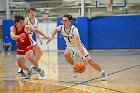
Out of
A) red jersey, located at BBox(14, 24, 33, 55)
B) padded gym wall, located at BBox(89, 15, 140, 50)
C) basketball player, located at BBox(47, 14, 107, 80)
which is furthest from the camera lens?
padded gym wall, located at BBox(89, 15, 140, 50)

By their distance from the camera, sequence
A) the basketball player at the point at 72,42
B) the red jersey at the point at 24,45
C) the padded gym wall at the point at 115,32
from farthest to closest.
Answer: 1. the padded gym wall at the point at 115,32
2. the red jersey at the point at 24,45
3. the basketball player at the point at 72,42

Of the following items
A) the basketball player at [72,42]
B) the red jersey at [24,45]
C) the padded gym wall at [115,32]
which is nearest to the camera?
the basketball player at [72,42]

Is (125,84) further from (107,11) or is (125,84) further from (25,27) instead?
(107,11)

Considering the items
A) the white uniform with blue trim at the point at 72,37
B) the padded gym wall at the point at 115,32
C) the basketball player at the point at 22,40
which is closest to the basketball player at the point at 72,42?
the white uniform with blue trim at the point at 72,37

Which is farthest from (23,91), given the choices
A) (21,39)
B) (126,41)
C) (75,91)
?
(126,41)

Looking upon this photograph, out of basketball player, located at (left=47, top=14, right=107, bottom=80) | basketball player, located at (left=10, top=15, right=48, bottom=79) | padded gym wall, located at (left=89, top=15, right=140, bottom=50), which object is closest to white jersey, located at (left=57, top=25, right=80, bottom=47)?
basketball player, located at (left=47, top=14, right=107, bottom=80)

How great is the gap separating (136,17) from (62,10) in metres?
5.99

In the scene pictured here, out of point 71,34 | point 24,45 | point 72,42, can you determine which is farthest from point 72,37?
point 24,45

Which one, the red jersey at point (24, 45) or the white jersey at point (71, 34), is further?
the red jersey at point (24, 45)

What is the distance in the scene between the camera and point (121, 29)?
987 inches

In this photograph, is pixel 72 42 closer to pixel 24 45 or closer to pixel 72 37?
pixel 72 37

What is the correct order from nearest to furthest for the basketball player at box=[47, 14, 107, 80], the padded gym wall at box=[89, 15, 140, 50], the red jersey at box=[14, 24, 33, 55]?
the basketball player at box=[47, 14, 107, 80], the red jersey at box=[14, 24, 33, 55], the padded gym wall at box=[89, 15, 140, 50]

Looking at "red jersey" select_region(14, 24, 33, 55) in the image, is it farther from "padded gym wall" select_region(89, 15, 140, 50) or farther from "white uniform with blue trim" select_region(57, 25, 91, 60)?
"padded gym wall" select_region(89, 15, 140, 50)

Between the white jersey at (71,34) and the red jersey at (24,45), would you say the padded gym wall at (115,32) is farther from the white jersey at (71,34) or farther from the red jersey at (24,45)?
the red jersey at (24,45)
